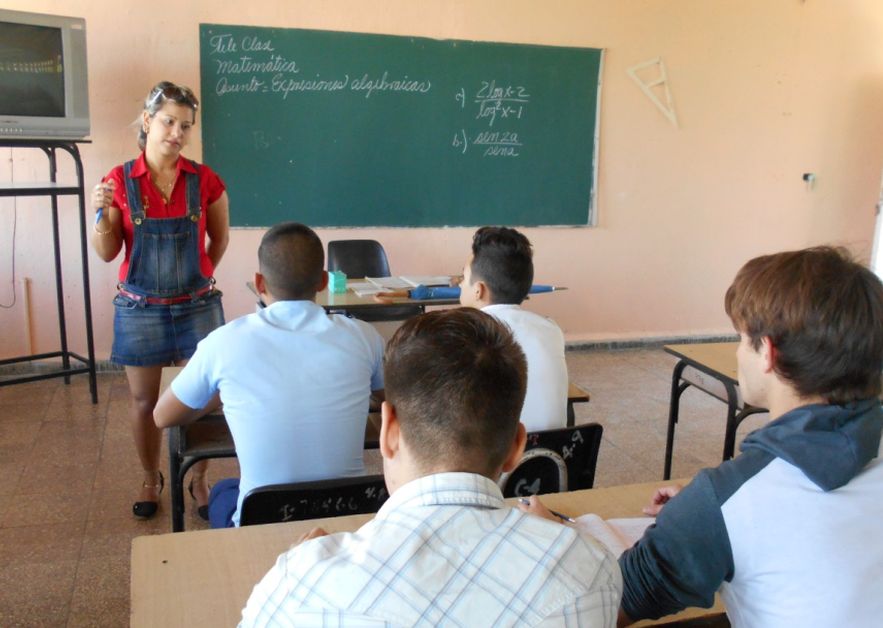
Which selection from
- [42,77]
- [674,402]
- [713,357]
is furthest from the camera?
[42,77]

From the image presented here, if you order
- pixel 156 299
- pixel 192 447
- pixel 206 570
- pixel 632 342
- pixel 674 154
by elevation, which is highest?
pixel 674 154

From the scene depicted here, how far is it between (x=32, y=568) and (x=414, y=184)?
3269mm

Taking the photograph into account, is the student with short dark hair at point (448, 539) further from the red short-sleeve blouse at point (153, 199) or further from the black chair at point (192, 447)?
the red short-sleeve blouse at point (153, 199)

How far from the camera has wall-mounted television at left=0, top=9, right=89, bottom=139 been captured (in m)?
3.71

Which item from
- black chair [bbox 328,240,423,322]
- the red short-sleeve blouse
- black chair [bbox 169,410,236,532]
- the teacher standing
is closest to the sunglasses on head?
the teacher standing

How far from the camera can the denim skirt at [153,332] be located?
2.73 m

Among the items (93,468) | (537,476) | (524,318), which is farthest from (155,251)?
(537,476)

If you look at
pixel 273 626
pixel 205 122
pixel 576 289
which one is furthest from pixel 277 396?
pixel 576 289

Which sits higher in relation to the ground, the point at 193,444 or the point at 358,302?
the point at 358,302

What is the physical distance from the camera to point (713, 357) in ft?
10.2

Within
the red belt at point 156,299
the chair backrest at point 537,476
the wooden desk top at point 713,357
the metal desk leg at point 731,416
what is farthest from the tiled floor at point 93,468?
the chair backrest at point 537,476

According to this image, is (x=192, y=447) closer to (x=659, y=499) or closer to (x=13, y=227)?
(x=659, y=499)

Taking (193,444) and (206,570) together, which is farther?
(193,444)

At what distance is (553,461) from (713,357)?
60.5 inches
